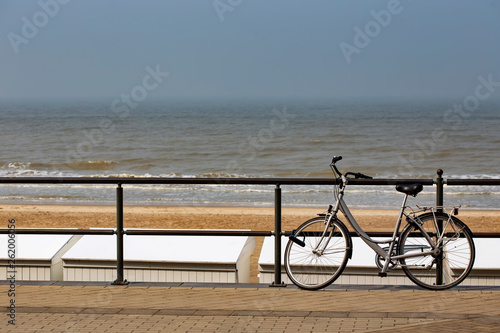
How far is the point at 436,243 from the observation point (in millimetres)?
5301

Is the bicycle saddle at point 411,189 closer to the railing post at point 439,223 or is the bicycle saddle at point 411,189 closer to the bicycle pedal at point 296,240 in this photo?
the railing post at point 439,223

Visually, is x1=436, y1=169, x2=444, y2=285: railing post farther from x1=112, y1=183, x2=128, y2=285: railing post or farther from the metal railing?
x1=112, y1=183, x2=128, y2=285: railing post

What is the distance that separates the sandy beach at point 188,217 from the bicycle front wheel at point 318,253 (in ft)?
40.8

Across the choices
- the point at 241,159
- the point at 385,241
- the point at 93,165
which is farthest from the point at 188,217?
the point at 241,159

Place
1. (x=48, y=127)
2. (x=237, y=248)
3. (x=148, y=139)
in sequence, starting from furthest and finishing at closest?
(x=48, y=127) < (x=148, y=139) < (x=237, y=248)

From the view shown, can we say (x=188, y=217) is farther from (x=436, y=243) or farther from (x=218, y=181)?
(x=436, y=243)

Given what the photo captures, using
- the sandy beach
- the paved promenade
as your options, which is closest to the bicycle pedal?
the paved promenade

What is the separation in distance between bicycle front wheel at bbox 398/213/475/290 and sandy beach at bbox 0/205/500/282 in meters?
12.5

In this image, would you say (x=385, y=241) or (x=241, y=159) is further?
(x=241, y=159)

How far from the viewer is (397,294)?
17.4ft

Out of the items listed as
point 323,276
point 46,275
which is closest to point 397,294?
point 323,276

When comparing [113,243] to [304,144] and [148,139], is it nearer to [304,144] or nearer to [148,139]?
[304,144]

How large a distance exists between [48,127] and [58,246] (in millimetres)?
66165

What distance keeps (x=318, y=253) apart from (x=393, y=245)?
596 millimetres
